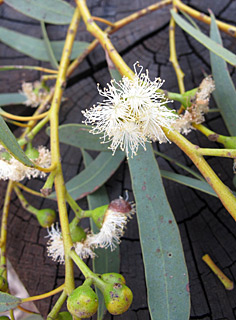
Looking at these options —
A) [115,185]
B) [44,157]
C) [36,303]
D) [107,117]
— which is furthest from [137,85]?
[36,303]

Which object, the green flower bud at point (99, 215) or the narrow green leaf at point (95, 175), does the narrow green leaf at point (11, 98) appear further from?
the green flower bud at point (99, 215)

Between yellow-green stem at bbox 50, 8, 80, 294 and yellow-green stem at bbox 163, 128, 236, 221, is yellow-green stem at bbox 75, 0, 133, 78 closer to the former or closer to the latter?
yellow-green stem at bbox 50, 8, 80, 294

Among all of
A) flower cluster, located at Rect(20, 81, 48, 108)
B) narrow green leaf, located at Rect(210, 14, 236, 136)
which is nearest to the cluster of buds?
narrow green leaf, located at Rect(210, 14, 236, 136)

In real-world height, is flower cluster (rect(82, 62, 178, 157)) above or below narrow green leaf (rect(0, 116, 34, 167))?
above

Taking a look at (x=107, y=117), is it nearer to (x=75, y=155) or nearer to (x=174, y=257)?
(x=174, y=257)

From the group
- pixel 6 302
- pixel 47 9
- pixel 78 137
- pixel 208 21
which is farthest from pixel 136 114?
pixel 47 9

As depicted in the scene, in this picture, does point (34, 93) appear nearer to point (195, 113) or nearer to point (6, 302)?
point (195, 113)
